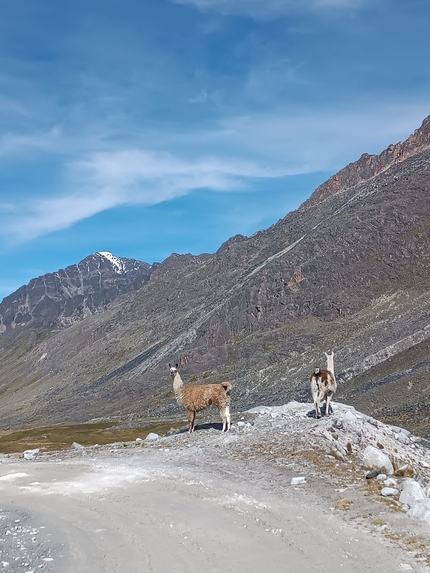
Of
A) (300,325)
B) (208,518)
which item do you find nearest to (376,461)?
(208,518)

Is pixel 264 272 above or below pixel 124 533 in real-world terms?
above

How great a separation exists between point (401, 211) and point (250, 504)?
144861 mm

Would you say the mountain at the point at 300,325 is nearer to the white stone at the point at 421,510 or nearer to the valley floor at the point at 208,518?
the valley floor at the point at 208,518

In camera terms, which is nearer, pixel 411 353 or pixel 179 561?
pixel 179 561

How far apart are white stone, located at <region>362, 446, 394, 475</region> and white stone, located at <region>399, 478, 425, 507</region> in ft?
11.1

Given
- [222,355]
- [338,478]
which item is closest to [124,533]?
[338,478]

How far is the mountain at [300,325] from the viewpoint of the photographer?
93500 mm

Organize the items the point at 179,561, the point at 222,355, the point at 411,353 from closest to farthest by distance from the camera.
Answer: the point at 179,561 < the point at 411,353 < the point at 222,355

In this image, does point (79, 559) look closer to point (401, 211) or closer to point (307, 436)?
point (307, 436)

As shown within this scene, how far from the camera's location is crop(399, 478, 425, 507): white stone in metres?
14.7

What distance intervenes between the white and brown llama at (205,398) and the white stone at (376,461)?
27.3 feet

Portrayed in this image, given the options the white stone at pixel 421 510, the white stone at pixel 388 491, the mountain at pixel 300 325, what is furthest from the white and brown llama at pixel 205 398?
the mountain at pixel 300 325

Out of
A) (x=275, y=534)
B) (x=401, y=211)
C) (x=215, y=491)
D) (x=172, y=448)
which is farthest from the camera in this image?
(x=401, y=211)

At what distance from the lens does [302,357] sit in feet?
364
